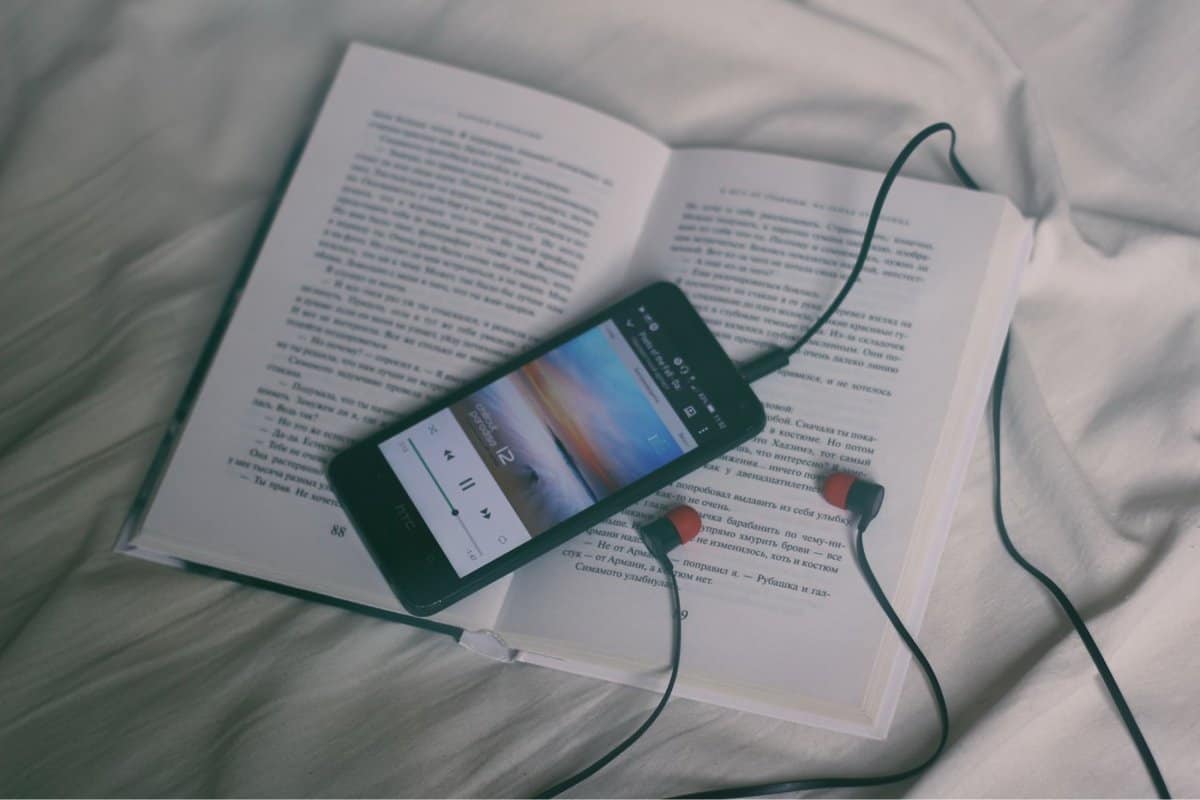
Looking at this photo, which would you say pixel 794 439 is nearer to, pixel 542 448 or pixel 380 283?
pixel 542 448

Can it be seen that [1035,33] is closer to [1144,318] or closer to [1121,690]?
[1144,318]

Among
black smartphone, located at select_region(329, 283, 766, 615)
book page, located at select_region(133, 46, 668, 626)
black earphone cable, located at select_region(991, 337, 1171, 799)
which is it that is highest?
book page, located at select_region(133, 46, 668, 626)

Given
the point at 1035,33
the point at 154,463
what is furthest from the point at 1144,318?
the point at 154,463

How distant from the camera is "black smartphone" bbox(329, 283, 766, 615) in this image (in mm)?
543

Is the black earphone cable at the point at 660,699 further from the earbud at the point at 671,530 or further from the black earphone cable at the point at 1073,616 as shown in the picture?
the black earphone cable at the point at 1073,616

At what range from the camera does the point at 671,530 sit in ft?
1.76

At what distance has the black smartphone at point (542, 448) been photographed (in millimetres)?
543

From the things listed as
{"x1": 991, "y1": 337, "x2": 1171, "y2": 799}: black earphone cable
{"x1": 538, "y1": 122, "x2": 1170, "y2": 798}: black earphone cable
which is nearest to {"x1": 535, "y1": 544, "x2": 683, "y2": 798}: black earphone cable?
{"x1": 538, "y1": 122, "x2": 1170, "y2": 798}: black earphone cable

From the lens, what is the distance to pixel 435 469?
561 mm

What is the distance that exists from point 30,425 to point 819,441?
0.43m

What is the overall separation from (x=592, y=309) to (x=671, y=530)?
0.15 metres

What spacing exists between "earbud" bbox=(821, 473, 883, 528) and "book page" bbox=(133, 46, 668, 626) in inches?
6.9

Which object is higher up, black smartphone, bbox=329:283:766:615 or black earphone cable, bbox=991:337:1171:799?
black smartphone, bbox=329:283:766:615

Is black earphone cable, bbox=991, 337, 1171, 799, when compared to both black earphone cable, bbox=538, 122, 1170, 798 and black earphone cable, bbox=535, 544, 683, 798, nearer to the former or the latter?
black earphone cable, bbox=538, 122, 1170, 798
